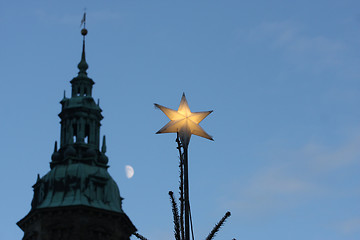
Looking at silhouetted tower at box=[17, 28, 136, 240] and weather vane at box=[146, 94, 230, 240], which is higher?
silhouetted tower at box=[17, 28, 136, 240]

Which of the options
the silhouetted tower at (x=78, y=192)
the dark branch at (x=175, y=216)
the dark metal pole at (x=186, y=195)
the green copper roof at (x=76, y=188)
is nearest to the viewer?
the dark metal pole at (x=186, y=195)

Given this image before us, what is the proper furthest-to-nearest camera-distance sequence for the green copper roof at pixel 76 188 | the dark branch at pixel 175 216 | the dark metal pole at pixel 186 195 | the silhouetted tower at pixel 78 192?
the green copper roof at pixel 76 188 → the silhouetted tower at pixel 78 192 → the dark branch at pixel 175 216 → the dark metal pole at pixel 186 195

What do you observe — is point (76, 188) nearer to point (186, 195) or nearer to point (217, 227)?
point (217, 227)

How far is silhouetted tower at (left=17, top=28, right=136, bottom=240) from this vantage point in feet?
259

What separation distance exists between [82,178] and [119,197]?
539 centimetres

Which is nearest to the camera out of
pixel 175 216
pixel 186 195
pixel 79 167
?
pixel 186 195

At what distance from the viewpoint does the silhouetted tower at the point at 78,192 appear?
259 feet

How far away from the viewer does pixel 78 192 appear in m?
80.9

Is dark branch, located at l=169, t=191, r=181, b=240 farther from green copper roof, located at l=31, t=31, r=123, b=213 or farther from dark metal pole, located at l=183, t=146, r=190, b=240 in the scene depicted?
green copper roof, located at l=31, t=31, r=123, b=213

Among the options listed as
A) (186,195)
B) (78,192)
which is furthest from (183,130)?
(78,192)

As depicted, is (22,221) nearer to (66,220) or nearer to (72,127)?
(66,220)

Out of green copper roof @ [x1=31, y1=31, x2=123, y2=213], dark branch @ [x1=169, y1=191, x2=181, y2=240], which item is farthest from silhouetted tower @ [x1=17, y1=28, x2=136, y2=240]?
dark branch @ [x1=169, y1=191, x2=181, y2=240]

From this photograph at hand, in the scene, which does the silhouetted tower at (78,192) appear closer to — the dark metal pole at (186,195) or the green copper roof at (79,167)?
the green copper roof at (79,167)

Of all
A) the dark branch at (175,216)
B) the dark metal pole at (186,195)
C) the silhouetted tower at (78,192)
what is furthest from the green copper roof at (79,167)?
the dark metal pole at (186,195)
